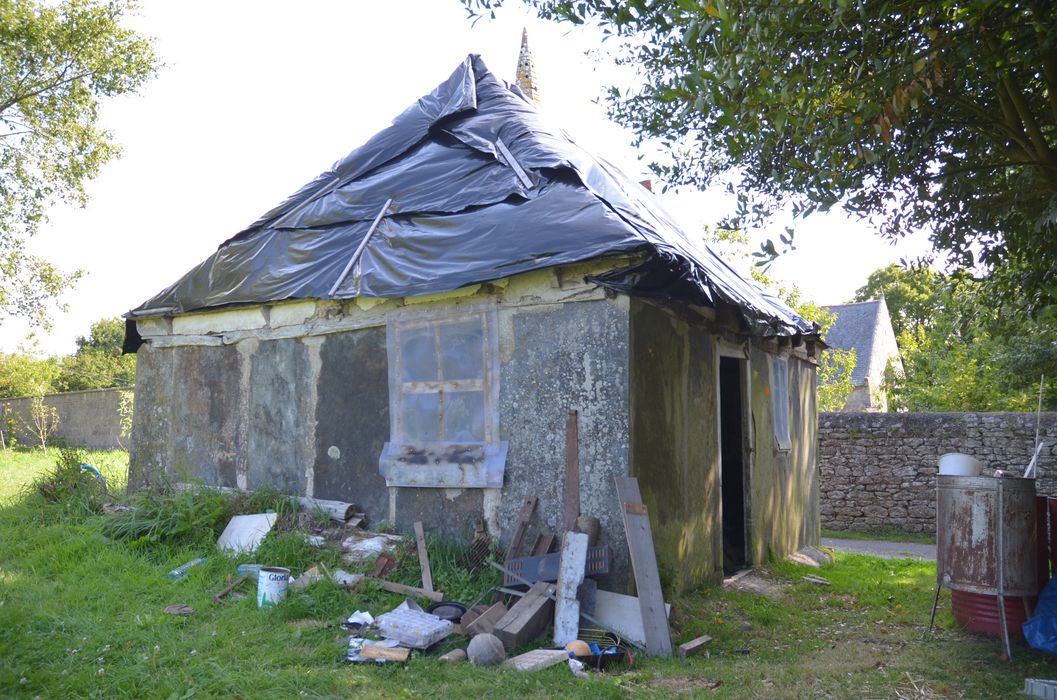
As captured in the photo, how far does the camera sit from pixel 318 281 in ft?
26.3

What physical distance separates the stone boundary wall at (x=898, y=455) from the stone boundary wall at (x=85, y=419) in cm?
1708

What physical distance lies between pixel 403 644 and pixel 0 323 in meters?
17.3

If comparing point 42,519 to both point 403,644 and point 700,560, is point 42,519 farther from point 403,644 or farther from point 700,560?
point 700,560

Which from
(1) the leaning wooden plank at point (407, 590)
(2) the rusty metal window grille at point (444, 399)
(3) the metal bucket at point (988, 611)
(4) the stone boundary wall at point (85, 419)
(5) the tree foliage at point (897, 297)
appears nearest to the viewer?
(3) the metal bucket at point (988, 611)

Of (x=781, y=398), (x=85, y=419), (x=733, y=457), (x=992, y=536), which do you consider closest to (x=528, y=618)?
(x=992, y=536)

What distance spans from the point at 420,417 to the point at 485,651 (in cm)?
260

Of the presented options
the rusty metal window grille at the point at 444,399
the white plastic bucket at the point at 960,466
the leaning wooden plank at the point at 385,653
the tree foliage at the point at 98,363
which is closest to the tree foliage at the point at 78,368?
the tree foliage at the point at 98,363

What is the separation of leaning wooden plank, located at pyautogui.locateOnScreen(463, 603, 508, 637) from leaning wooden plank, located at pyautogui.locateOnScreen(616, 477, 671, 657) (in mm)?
1042

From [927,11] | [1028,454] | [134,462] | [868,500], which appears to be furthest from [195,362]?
[1028,454]

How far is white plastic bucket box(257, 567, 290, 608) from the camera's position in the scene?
638cm

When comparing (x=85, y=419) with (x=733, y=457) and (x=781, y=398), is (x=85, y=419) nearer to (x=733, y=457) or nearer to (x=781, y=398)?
(x=733, y=457)

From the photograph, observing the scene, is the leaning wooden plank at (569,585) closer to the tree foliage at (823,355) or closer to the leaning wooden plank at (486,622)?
the leaning wooden plank at (486,622)

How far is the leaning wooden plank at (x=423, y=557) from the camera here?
258 inches

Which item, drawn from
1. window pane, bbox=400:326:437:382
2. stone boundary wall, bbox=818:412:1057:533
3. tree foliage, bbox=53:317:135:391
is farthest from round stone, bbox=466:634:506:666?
tree foliage, bbox=53:317:135:391
